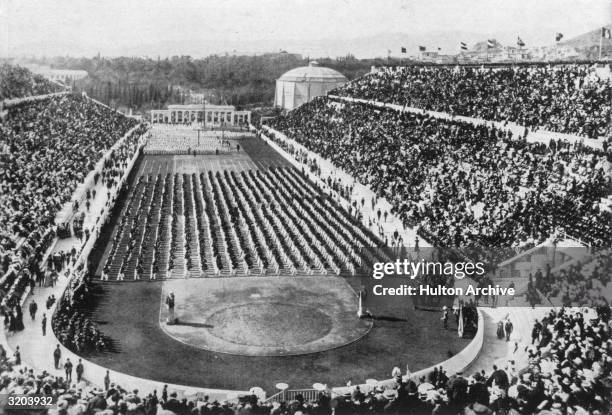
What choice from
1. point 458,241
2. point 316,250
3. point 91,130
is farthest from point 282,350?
point 91,130

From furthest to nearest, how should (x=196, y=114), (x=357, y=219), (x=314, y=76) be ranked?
(x=196, y=114) → (x=314, y=76) → (x=357, y=219)

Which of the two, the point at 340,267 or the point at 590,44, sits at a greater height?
the point at 590,44

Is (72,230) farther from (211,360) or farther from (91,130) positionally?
(91,130)

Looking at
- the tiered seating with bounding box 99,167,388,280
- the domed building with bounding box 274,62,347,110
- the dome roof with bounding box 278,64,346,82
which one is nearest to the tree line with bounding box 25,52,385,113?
the domed building with bounding box 274,62,347,110

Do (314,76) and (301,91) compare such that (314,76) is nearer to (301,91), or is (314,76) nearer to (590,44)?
(301,91)

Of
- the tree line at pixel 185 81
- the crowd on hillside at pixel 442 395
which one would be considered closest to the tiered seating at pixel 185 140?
the tree line at pixel 185 81

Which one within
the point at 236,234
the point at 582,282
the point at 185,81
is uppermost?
the point at 185,81

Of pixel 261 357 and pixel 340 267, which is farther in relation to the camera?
pixel 340 267

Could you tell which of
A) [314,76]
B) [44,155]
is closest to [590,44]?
[314,76]
